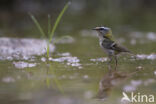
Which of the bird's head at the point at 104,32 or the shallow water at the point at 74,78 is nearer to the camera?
the shallow water at the point at 74,78

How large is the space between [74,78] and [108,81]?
0.41 meters

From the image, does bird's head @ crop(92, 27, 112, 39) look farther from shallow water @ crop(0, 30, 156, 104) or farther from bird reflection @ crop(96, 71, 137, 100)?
bird reflection @ crop(96, 71, 137, 100)

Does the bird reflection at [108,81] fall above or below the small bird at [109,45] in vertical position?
below

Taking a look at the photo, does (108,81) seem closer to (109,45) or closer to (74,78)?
(74,78)

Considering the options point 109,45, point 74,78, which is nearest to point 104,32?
point 109,45

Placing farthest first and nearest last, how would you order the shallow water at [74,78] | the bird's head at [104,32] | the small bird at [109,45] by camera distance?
the bird's head at [104,32], the small bird at [109,45], the shallow water at [74,78]

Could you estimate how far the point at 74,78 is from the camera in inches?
158

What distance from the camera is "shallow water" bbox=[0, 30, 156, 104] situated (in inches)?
125

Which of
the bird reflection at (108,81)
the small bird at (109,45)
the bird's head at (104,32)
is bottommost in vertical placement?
the bird reflection at (108,81)

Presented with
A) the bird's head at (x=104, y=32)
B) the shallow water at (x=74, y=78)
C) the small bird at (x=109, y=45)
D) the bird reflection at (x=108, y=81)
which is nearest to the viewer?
the shallow water at (x=74, y=78)

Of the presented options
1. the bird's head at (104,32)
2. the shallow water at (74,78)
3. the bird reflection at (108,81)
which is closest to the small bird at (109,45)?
the bird's head at (104,32)

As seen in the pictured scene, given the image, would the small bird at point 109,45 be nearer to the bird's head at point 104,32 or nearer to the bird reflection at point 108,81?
the bird's head at point 104,32

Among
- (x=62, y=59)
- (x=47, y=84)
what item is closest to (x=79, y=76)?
(x=47, y=84)

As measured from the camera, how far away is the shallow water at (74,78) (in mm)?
3188
